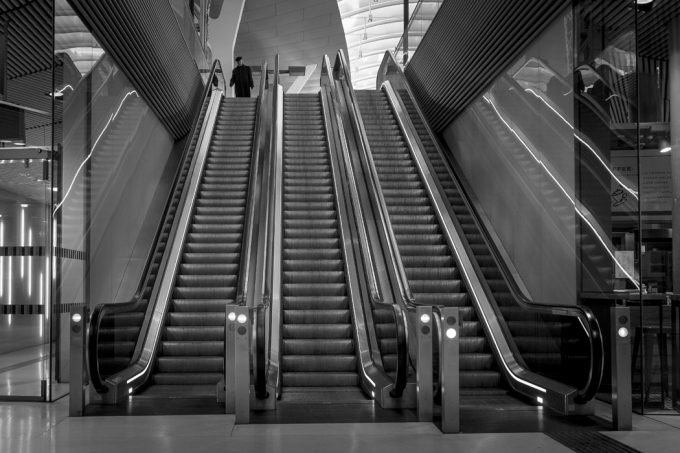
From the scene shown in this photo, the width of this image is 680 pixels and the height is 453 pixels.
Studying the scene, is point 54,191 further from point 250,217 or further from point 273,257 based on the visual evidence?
point 250,217

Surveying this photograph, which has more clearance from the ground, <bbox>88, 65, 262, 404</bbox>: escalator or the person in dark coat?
the person in dark coat

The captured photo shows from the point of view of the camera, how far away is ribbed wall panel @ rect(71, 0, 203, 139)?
26.9ft

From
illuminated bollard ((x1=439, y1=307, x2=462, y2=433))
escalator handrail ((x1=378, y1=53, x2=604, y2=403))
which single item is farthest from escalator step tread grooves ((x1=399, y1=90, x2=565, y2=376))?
illuminated bollard ((x1=439, y1=307, x2=462, y2=433))

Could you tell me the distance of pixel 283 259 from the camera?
9391 millimetres

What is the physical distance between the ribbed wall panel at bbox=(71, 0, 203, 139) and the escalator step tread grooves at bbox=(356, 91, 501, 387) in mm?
3242

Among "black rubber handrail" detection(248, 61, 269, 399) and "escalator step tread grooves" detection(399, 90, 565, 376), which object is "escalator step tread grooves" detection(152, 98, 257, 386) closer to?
"black rubber handrail" detection(248, 61, 269, 399)

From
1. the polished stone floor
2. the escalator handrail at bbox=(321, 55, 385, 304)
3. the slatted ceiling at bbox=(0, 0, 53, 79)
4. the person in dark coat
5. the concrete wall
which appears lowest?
the polished stone floor

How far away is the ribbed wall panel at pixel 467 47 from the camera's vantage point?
824cm

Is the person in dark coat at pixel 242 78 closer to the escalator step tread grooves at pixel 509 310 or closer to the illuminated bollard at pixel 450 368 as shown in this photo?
the escalator step tread grooves at pixel 509 310

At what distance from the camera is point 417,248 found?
948cm

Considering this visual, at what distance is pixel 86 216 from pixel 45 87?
172cm

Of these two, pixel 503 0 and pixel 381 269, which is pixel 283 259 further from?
pixel 503 0

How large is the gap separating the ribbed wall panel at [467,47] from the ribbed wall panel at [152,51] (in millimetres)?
4067

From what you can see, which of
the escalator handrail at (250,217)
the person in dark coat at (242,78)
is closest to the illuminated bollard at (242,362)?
the escalator handrail at (250,217)
